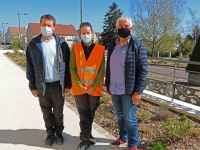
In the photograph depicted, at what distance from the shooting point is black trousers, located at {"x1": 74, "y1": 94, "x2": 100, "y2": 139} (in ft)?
8.59

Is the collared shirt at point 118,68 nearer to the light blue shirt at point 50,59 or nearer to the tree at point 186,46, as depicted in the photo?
the light blue shirt at point 50,59

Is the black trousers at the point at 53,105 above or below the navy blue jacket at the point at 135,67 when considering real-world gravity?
below

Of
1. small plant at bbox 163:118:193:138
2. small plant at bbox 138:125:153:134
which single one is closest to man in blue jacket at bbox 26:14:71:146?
small plant at bbox 138:125:153:134

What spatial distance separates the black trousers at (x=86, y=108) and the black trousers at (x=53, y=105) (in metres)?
0.30

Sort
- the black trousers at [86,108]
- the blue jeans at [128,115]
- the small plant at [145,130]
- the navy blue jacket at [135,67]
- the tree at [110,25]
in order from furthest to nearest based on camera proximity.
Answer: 1. the tree at [110,25]
2. the small plant at [145,130]
3. the black trousers at [86,108]
4. the blue jeans at [128,115]
5. the navy blue jacket at [135,67]

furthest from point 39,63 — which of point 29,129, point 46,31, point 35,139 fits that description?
point 29,129

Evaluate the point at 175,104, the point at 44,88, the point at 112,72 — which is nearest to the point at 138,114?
the point at 175,104

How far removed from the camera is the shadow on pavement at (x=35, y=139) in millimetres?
2838

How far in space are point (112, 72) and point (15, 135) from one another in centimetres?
214

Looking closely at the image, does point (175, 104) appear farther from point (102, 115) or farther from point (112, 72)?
point (112, 72)

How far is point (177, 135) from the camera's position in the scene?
285cm

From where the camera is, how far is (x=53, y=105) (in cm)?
280

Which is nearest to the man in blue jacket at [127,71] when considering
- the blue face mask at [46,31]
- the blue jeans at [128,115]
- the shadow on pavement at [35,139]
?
the blue jeans at [128,115]

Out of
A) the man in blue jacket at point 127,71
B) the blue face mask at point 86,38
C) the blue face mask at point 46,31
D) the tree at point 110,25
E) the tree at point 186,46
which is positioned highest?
the tree at point 110,25
